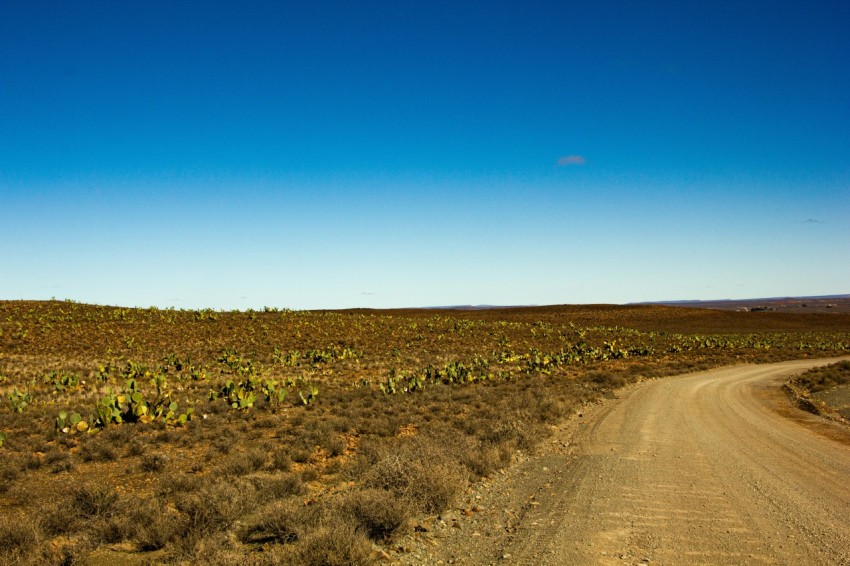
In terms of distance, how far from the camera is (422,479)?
895 cm

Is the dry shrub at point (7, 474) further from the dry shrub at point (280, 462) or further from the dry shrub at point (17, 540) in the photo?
the dry shrub at point (280, 462)

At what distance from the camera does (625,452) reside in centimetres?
1253

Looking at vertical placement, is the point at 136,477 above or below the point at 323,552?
below

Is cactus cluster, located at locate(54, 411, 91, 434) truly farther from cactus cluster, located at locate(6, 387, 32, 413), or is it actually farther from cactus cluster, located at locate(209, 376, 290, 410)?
cactus cluster, located at locate(209, 376, 290, 410)

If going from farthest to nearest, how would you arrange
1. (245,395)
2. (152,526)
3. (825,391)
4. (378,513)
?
(825,391) → (245,395) → (378,513) → (152,526)

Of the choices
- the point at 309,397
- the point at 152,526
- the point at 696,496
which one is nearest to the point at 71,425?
the point at 309,397

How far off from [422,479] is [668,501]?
420 cm

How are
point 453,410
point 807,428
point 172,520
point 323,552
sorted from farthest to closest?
point 453,410 < point 807,428 < point 172,520 < point 323,552

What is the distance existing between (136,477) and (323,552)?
697 cm

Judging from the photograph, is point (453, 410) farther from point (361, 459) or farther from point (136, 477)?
point (136, 477)

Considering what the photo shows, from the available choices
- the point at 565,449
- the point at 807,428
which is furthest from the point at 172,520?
the point at 807,428

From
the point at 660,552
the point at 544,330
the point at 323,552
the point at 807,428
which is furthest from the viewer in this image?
the point at 544,330

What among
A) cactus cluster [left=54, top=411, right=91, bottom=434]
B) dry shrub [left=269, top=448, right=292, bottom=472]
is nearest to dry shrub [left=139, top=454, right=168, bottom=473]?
dry shrub [left=269, top=448, right=292, bottom=472]

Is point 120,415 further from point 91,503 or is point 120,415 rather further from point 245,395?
point 91,503
